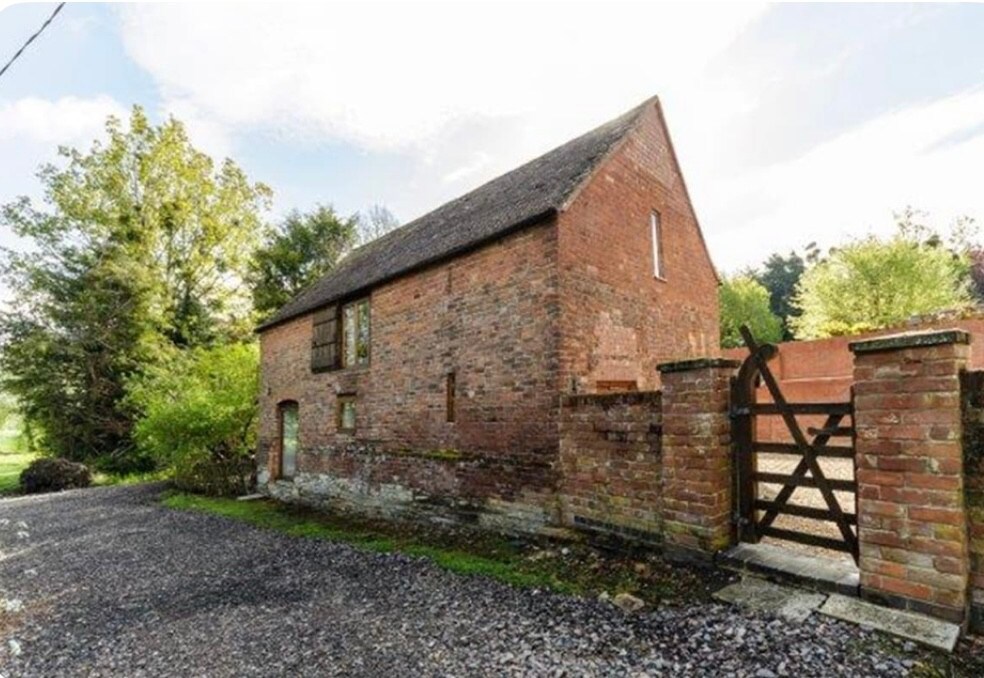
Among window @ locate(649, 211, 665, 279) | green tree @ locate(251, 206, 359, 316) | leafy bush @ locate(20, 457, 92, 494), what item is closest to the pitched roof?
window @ locate(649, 211, 665, 279)

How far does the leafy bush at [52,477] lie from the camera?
1962cm

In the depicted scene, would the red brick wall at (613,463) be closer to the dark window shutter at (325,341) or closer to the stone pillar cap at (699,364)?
the stone pillar cap at (699,364)

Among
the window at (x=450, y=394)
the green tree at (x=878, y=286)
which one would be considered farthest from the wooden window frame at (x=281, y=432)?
the green tree at (x=878, y=286)

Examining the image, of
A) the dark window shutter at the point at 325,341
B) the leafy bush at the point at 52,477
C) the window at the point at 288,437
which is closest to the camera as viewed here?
the dark window shutter at the point at 325,341

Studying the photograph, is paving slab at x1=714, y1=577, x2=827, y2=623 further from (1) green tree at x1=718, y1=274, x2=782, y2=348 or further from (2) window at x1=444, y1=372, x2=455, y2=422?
(1) green tree at x1=718, y1=274, x2=782, y2=348

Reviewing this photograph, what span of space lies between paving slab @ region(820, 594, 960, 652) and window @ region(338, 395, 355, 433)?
9.64 meters

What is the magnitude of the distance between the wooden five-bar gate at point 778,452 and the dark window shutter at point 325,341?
30.9 ft

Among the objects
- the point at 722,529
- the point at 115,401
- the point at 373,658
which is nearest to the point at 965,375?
the point at 722,529

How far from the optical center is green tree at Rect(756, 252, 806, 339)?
1593 inches

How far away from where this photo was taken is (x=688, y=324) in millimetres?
11008

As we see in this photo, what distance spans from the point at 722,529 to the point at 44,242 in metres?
29.6

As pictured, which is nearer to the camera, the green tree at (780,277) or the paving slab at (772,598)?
the paving slab at (772,598)

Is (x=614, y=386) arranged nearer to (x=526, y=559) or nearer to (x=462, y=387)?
(x=462, y=387)

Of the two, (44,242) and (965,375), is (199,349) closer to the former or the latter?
(44,242)
